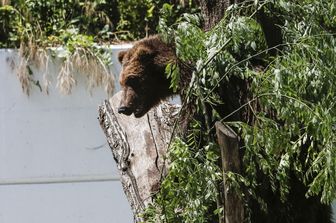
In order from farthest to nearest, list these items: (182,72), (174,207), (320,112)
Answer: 1. (182,72)
2. (174,207)
3. (320,112)

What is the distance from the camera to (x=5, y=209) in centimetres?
841

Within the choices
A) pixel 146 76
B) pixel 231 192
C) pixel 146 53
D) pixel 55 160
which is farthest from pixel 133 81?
pixel 231 192

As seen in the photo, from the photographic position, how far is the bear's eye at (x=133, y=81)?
663cm

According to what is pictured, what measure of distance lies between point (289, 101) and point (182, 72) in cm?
148

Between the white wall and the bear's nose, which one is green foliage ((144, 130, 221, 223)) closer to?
the bear's nose

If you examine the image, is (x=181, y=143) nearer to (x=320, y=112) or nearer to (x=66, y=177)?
(x=320, y=112)

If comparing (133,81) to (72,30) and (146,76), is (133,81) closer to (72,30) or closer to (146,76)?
(146,76)

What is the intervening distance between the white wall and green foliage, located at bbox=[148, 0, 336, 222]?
9.80 feet

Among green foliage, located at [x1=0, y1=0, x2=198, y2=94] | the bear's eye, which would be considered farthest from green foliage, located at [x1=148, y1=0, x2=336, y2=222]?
green foliage, located at [x1=0, y1=0, x2=198, y2=94]

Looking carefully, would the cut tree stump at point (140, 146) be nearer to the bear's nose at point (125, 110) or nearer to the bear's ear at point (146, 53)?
the bear's nose at point (125, 110)

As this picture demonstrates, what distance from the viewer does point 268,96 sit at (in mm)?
4668

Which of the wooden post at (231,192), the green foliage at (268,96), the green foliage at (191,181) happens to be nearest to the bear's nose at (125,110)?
→ the green foliage at (268,96)

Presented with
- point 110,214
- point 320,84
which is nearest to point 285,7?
point 320,84

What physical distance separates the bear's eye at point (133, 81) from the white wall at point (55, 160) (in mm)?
1598
